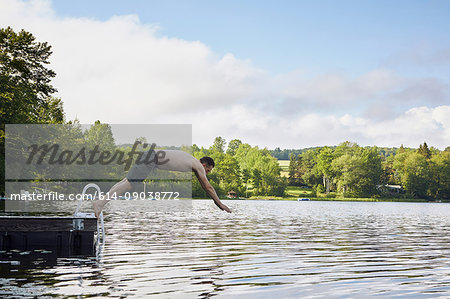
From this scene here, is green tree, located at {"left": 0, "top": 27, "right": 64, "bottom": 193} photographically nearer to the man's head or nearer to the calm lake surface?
the calm lake surface

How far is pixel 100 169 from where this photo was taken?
4377 inches

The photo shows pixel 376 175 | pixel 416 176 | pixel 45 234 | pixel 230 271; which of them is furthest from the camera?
pixel 376 175

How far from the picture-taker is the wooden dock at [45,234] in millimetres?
18656

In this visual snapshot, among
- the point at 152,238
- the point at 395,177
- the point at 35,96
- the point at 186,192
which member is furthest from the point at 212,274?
the point at 395,177

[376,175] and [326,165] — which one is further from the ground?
[326,165]

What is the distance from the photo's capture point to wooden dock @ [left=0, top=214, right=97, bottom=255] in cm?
1866

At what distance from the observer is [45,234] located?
19.0 m

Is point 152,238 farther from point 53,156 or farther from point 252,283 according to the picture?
point 53,156

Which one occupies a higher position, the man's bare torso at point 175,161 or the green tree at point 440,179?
the green tree at point 440,179
